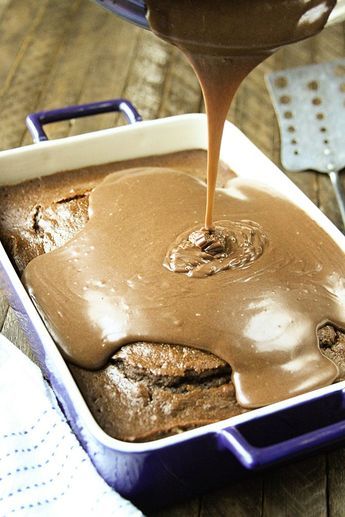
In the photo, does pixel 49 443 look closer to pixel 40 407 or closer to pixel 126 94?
pixel 40 407

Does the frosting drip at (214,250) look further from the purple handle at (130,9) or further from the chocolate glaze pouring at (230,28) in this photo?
the purple handle at (130,9)

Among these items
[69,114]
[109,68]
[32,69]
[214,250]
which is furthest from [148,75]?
[214,250]

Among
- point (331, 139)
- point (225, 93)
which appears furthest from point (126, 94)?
point (225, 93)

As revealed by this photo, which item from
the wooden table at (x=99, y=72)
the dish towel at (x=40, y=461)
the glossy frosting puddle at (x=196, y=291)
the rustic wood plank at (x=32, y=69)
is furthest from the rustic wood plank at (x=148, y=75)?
the dish towel at (x=40, y=461)

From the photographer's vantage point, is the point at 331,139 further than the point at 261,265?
Yes

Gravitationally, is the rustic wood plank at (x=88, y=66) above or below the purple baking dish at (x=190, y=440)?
above

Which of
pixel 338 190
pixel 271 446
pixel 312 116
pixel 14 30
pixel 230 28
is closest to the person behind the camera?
pixel 271 446

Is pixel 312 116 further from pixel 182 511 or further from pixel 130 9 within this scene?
pixel 182 511
